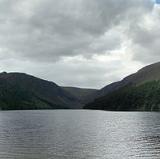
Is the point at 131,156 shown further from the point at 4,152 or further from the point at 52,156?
the point at 4,152

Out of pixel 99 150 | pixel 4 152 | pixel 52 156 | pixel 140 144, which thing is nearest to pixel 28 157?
pixel 52 156

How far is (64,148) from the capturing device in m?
83.7

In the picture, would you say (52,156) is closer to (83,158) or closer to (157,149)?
(83,158)

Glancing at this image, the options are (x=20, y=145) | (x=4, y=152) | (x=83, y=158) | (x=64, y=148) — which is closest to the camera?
(x=83, y=158)

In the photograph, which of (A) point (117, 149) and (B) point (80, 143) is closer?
(A) point (117, 149)

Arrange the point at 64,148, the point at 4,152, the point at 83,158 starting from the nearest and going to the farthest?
1. the point at 83,158
2. the point at 4,152
3. the point at 64,148

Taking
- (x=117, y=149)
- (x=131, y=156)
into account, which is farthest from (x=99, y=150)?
(x=131, y=156)

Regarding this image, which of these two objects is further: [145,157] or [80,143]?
[80,143]

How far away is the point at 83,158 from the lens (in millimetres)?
70188

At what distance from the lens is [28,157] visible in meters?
70.8

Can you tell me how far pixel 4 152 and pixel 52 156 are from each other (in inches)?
457

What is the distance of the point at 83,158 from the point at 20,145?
23.7 m

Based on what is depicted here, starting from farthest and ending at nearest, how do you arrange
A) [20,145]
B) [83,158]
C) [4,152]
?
[20,145] < [4,152] < [83,158]

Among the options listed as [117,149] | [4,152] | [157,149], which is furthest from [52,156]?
[157,149]
